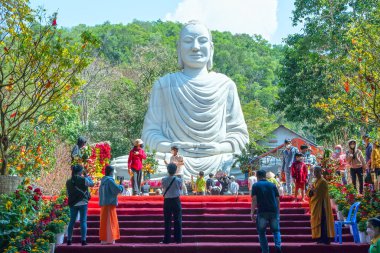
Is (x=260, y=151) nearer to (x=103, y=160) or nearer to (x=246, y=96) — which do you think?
(x=103, y=160)

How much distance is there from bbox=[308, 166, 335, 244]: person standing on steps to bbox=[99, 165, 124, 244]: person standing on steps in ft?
9.64

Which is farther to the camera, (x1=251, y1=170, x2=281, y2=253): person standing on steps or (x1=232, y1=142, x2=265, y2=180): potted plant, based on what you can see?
(x1=232, y1=142, x2=265, y2=180): potted plant

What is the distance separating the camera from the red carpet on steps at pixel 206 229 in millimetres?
12375

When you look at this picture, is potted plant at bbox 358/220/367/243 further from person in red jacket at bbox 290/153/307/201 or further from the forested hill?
the forested hill

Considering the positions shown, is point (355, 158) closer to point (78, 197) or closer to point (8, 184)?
point (78, 197)

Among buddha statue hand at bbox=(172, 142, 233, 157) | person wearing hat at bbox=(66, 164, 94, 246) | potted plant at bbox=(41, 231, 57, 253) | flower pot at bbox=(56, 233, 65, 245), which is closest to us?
potted plant at bbox=(41, 231, 57, 253)

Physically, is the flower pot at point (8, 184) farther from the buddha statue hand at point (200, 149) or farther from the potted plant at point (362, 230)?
the buddha statue hand at point (200, 149)

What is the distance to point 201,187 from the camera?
18500mm

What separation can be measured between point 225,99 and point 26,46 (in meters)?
11.0

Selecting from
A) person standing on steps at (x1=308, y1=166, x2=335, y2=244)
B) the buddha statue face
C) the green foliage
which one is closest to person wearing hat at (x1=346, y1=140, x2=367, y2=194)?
person standing on steps at (x1=308, y1=166, x2=335, y2=244)

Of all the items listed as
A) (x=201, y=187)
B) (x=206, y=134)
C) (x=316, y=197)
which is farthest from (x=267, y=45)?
(x=316, y=197)

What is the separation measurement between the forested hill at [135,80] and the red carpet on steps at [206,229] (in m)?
5.68

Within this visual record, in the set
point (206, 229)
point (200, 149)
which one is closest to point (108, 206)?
point (206, 229)

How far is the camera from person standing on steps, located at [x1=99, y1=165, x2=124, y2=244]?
1254cm
